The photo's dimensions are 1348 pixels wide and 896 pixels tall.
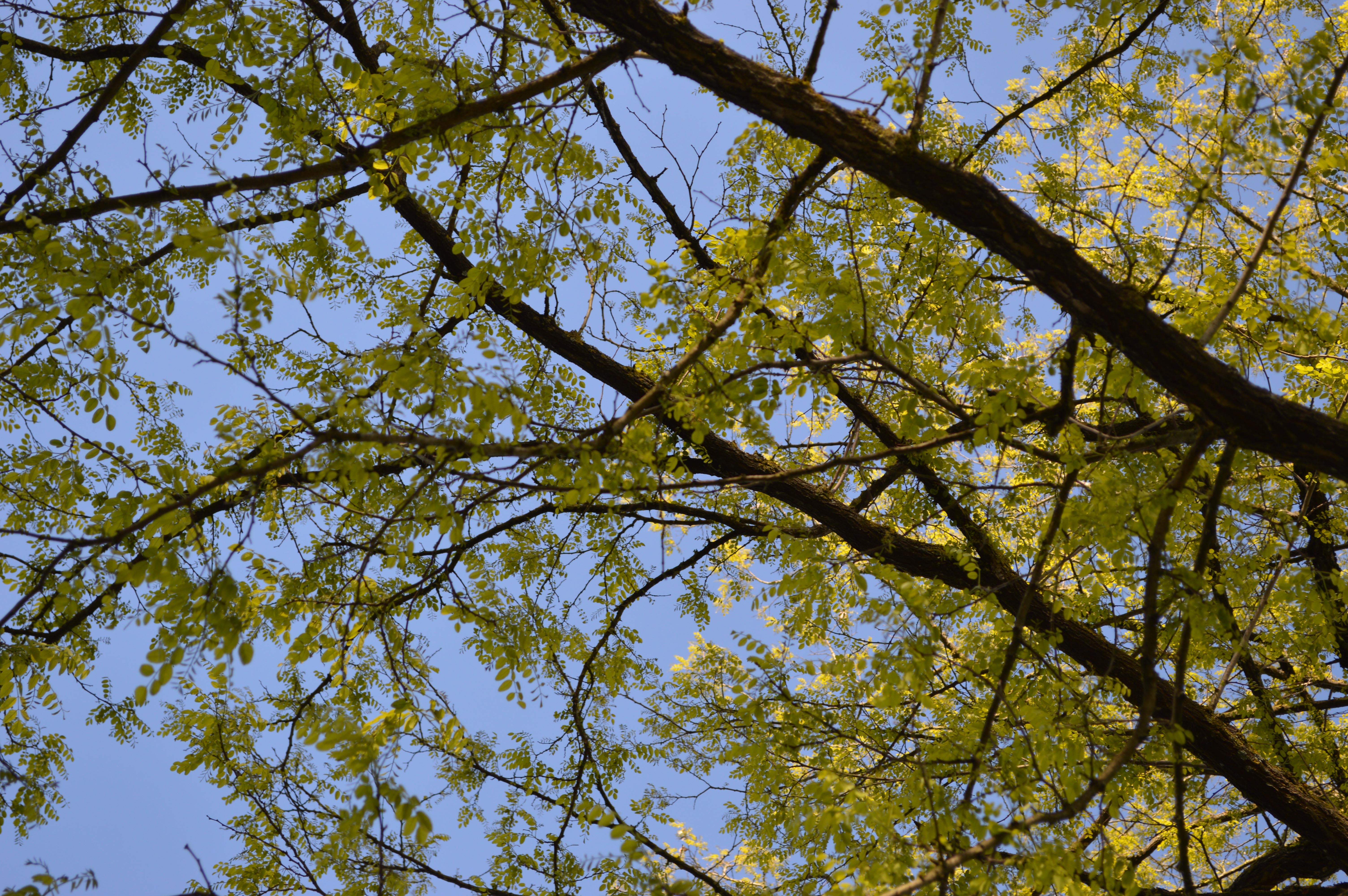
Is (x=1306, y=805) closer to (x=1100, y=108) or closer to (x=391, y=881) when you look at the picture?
(x=1100, y=108)

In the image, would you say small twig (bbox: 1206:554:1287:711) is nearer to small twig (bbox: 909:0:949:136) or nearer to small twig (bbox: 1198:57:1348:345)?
small twig (bbox: 1198:57:1348:345)

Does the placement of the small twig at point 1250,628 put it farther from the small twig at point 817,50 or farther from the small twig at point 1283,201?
the small twig at point 817,50

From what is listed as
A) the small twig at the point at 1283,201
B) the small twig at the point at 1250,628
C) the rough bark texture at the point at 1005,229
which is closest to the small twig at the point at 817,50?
the rough bark texture at the point at 1005,229

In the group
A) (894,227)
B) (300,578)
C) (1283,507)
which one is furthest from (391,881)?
(1283,507)

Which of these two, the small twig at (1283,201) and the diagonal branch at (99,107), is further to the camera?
the diagonal branch at (99,107)

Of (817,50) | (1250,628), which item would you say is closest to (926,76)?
(817,50)

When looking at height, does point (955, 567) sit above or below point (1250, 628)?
above

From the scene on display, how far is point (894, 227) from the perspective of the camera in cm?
547

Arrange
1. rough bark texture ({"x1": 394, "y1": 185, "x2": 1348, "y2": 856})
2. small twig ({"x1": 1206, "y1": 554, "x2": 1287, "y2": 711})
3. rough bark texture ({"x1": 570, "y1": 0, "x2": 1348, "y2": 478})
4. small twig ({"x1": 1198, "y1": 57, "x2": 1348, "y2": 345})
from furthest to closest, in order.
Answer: rough bark texture ({"x1": 394, "y1": 185, "x2": 1348, "y2": 856}), small twig ({"x1": 1206, "y1": 554, "x2": 1287, "y2": 711}), rough bark texture ({"x1": 570, "y1": 0, "x2": 1348, "y2": 478}), small twig ({"x1": 1198, "y1": 57, "x2": 1348, "y2": 345})

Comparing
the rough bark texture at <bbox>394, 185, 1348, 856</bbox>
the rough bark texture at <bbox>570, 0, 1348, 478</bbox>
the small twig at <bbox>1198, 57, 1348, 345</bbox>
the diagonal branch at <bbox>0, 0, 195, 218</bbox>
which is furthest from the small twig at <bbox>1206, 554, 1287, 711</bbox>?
the diagonal branch at <bbox>0, 0, 195, 218</bbox>

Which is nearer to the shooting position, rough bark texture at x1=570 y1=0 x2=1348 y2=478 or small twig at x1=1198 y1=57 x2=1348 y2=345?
small twig at x1=1198 y1=57 x2=1348 y2=345

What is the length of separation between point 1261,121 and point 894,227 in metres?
2.41

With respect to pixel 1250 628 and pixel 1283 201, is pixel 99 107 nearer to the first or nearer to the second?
pixel 1283 201

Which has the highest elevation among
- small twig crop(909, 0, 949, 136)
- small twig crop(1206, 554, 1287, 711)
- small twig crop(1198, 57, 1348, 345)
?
small twig crop(909, 0, 949, 136)
